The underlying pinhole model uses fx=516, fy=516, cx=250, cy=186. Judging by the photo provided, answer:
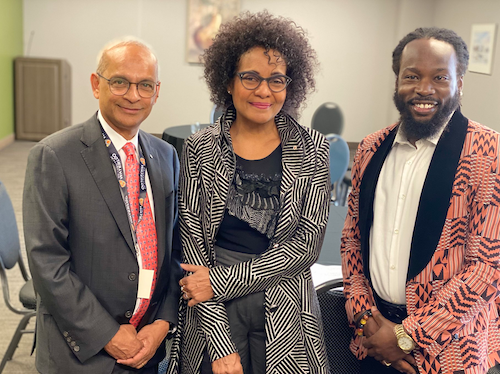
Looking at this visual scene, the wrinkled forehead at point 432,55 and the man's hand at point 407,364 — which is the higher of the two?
the wrinkled forehead at point 432,55

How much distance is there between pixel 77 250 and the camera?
160 cm

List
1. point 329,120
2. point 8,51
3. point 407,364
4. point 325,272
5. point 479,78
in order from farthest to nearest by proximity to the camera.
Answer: point 8,51 < point 479,78 < point 329,120 < point 325,272 < point 407,364

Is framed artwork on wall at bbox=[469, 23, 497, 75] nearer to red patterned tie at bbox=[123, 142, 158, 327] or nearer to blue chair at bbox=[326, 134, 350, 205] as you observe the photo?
blue chair at bbox=[326, 134, 350, 205]

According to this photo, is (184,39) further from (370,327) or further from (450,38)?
(370,327)

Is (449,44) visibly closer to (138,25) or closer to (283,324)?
(283,324)

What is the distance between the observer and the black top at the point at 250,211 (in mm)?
1624

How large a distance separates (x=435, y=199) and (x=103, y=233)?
1.01 metres

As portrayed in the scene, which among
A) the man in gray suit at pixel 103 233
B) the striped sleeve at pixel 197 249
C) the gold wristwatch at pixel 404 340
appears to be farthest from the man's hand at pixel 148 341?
the gold wristwatch at pixel 404 340

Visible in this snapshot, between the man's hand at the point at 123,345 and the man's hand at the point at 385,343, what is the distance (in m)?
0.75

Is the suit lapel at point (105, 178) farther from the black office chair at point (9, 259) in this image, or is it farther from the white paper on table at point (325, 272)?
the black office chair at point (9, 259)

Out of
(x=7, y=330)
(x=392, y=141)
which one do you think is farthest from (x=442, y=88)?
(x=7, y=330)

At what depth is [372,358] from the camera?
1803mm

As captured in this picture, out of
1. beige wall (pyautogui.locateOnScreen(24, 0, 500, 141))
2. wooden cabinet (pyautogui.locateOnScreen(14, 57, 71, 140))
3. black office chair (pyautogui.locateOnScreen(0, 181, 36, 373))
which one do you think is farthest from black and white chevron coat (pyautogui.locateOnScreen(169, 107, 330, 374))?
wooden cabinet (pyautogui.locateOnScreen(14, 57, 71, 140))

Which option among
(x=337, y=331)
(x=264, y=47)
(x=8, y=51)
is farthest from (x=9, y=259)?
(x=8, y=51)
